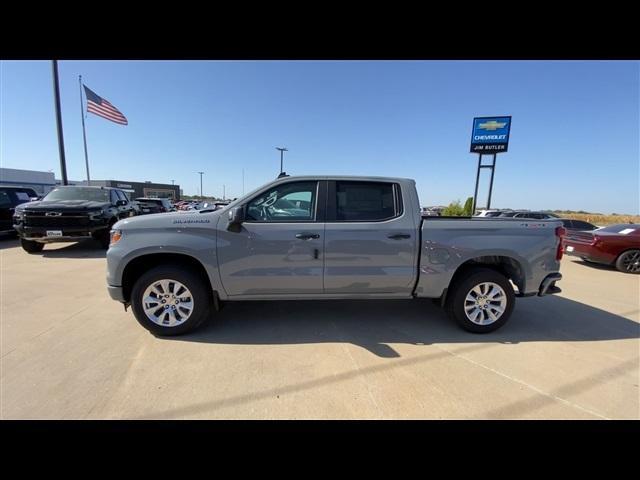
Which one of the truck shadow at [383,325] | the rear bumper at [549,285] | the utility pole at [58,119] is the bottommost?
the truck shadow at [383,325]

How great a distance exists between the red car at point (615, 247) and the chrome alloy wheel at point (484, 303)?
6.01 m

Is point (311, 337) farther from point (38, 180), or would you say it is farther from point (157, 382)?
point (38, 180)

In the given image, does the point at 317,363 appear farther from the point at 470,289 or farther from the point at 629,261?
the point at 629,261

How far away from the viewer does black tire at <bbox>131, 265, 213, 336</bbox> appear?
3000 millimetres

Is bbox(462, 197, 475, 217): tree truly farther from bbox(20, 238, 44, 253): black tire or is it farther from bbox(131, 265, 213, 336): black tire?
bbox(20, 238, 44, 253): black tire

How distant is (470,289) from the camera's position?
3.23 meters

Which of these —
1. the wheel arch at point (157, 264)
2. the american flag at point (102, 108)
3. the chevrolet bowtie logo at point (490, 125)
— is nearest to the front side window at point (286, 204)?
the wheel arch at point (157, 264)

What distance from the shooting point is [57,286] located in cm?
462

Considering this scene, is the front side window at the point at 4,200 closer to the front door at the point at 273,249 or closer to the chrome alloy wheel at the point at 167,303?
the chrome alloy wheel at the point at 167,303

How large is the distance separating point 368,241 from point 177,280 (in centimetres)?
219

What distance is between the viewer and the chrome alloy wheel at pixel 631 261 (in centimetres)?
658
